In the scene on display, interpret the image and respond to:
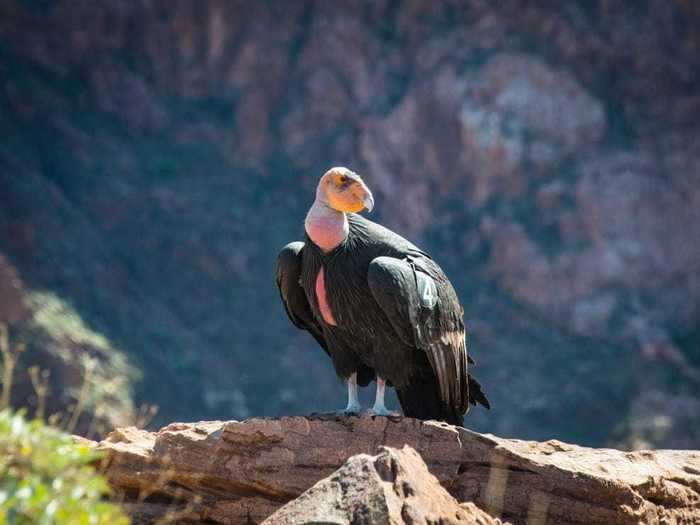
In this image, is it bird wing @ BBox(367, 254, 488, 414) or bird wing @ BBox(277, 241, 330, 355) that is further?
bird wing @ BBox(277, 241, 330, 355)

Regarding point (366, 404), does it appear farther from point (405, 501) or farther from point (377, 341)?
point (405, 501)

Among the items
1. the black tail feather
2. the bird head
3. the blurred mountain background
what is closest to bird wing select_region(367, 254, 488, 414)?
the black tail feather

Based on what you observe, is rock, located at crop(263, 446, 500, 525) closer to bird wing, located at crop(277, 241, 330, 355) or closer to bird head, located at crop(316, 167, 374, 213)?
bird head, located at crop(316, 167, 374, 213)

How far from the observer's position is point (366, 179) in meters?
→ 22.0

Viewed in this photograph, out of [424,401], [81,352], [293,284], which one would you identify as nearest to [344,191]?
[293,284]

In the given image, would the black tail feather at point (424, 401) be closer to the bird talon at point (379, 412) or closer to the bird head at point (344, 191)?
the bird talon at point (379, 412)

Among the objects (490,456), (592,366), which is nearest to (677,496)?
(490,456)

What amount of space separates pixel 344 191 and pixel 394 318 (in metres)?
0.95

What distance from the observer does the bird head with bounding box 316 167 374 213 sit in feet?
23.5

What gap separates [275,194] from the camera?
2305 centimetres

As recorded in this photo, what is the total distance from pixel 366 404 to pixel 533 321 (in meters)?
4.02

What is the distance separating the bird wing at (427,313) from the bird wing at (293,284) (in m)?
0.85

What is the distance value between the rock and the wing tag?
167 centimetres

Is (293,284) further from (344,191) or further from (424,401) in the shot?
(424,401)
